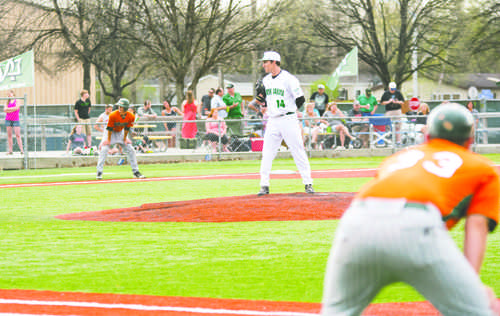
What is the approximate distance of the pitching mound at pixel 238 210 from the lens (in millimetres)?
10375

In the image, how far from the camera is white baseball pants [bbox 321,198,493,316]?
3.04m

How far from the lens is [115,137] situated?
56.2 ft

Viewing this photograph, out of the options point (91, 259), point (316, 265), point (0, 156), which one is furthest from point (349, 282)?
point (0, 156)

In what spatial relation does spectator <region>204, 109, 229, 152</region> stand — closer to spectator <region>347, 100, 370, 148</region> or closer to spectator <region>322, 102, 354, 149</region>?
spectator <region>322, 102, 354, 149</region>

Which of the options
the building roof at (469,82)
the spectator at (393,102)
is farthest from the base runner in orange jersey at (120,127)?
the building roof at (469,82)

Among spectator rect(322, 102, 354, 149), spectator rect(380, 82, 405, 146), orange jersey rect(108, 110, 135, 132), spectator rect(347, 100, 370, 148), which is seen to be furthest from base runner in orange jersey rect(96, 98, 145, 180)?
spectator rect(380, 82, 405, 146)

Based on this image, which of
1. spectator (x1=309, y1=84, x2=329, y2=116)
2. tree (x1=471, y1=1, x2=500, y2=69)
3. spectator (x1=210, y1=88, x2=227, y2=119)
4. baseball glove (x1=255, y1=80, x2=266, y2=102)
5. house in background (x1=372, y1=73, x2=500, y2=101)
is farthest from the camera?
house in background (x1=372, y1=73, x2=500, y2=101)

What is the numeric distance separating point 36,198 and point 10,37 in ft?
79.2

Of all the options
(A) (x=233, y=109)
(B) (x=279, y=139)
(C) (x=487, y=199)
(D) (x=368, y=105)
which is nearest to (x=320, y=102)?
(D) (x=368, y=105)

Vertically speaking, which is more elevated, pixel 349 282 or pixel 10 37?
pixel 10 37

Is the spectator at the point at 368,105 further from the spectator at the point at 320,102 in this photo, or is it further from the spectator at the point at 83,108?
the spectator at the point at 83,108

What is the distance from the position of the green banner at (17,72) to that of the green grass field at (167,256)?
27.8 feet

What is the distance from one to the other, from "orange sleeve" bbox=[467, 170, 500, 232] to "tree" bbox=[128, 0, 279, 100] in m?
32.3

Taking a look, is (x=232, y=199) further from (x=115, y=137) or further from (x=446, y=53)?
(x=446, y=53)
